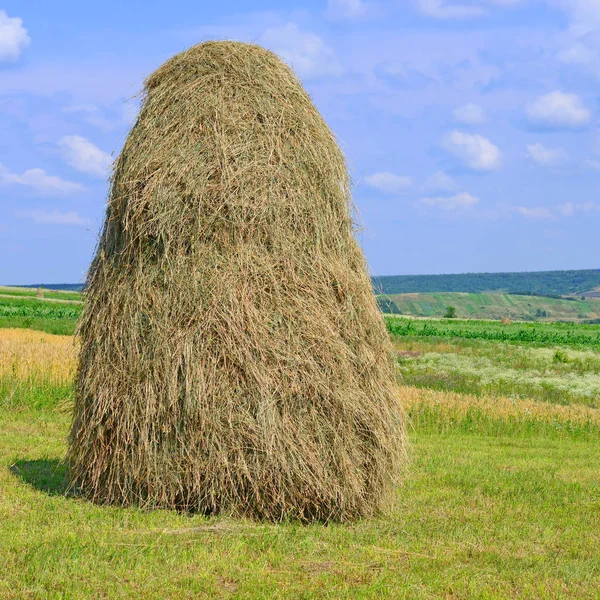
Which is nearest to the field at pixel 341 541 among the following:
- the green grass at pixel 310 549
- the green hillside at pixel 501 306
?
the green grass at pixel 310 549

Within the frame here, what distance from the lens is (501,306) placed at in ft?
386

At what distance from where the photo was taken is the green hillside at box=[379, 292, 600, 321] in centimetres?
10625

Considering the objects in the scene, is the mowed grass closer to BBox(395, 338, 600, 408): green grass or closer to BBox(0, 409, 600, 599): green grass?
BBox(0, 409, 600, 599): green grass

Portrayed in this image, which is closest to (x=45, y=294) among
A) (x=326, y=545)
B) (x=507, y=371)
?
(x=507, y=371)

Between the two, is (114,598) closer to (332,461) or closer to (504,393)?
(332,461)

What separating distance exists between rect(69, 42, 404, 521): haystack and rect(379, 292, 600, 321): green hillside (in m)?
95.2

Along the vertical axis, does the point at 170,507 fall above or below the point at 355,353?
below

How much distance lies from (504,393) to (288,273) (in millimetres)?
15767

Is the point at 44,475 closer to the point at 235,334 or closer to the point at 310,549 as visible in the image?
the point at 235,334

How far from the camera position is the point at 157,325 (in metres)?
7.10

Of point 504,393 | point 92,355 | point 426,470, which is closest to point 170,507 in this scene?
point 92,355

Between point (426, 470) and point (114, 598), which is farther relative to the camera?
point (426, 470)

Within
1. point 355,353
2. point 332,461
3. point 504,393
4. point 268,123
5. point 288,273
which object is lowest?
point 504,393

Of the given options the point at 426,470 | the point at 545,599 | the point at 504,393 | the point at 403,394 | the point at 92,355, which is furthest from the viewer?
the point at 504,393
